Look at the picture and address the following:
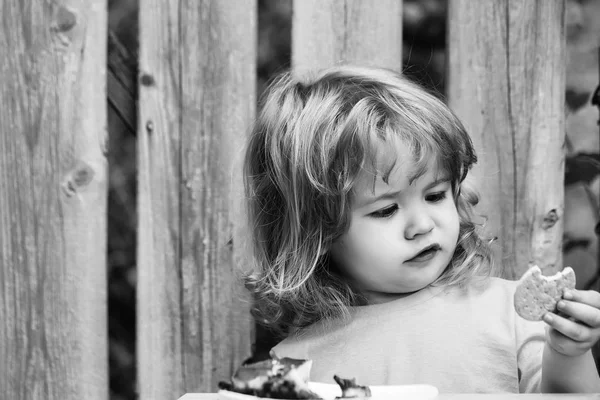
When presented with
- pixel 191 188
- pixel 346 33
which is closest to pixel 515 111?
pixel 346 33

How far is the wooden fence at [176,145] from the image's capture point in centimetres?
206

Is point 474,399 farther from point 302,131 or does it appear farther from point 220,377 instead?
point 220,377

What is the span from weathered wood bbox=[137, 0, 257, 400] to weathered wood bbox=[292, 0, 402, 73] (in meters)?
0.11

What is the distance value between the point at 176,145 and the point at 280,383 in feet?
3.28

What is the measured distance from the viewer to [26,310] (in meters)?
2.09

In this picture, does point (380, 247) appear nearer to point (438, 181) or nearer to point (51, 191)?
point (438, 181)

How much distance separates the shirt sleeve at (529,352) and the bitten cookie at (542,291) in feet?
0.91

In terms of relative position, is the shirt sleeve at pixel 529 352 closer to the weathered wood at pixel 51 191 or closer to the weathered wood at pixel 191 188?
the weathered wood at pixel 191 188

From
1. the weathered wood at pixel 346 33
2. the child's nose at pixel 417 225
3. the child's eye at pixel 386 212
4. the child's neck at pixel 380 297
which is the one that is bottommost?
the child's neck at pixel 380 297

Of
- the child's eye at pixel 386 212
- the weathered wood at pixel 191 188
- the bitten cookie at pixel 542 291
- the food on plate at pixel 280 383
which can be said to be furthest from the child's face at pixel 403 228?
the food on plate at pixel 280 383

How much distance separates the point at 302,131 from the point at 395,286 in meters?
0.33

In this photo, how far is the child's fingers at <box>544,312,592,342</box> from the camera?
1425 millimetres

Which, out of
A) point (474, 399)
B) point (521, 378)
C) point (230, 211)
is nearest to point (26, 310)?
point (230, 211)

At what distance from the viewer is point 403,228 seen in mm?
1695
